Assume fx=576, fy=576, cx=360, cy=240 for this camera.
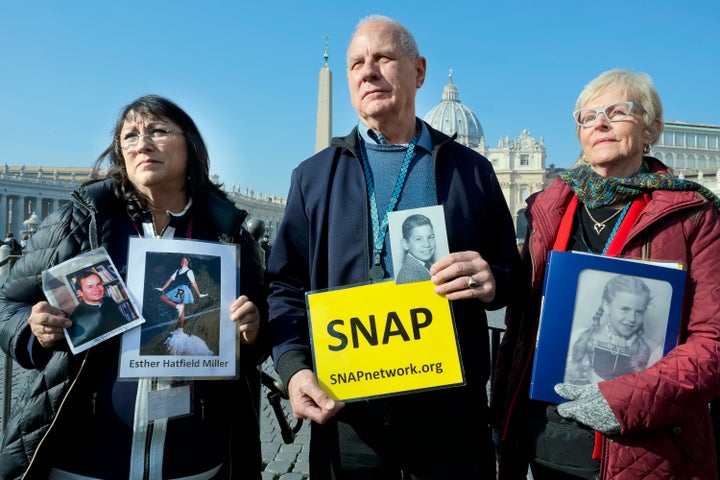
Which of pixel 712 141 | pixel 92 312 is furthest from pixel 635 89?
pixel 712 141

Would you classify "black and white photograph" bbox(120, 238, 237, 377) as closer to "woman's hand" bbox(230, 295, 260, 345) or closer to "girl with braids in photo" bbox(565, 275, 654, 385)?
"woman's hand" bbox(230, 295, 260, 345)

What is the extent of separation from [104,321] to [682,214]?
1.89 meters

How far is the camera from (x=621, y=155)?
198 centimetres

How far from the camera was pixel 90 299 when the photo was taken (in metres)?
1.88

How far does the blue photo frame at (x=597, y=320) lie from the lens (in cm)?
179

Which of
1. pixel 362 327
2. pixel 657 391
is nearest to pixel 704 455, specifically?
pixel 657 391

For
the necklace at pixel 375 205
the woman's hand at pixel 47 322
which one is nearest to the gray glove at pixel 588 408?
the necklace at pixel 375 205

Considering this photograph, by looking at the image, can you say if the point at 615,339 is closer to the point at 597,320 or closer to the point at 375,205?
the point at 597,320

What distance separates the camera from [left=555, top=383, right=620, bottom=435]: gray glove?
1.70 m

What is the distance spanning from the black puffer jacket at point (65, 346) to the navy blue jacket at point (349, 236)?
247 millimetres

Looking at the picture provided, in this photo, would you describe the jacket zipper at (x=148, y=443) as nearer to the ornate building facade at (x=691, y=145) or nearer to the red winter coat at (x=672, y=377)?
the red winter coat at (x=672, y=377)

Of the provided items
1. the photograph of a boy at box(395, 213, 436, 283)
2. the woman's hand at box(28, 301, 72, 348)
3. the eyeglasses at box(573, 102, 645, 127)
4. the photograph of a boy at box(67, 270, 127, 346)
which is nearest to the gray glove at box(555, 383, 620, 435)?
the photograph of a boy at box(395, 213, 436, 283)

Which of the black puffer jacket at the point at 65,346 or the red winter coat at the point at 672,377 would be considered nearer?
the red winter coat at the point at 672,377

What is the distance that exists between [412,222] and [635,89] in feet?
3.14
